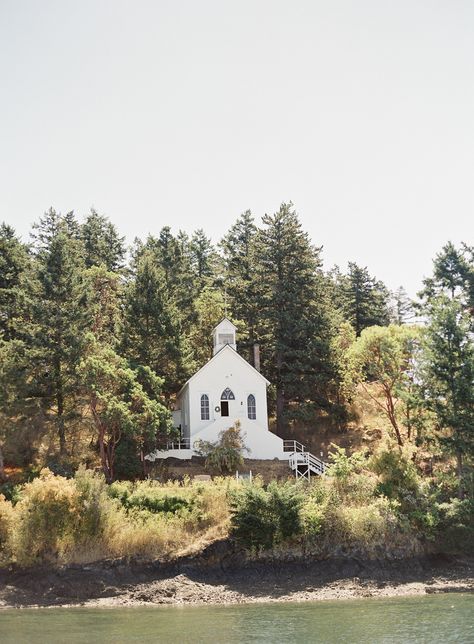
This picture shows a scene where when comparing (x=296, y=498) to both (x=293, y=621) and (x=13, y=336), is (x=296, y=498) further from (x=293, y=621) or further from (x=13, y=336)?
(x=13, y=336)

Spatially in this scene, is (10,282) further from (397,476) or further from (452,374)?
(452,374)

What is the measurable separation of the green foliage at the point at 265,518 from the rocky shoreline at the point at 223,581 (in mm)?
995

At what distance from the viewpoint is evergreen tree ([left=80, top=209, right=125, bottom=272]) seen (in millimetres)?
61906

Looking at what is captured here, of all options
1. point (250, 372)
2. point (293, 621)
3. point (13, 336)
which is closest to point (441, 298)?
point (250, 372)

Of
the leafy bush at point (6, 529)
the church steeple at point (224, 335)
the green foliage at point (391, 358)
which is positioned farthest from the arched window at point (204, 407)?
the leafy bush at point (6, 529)

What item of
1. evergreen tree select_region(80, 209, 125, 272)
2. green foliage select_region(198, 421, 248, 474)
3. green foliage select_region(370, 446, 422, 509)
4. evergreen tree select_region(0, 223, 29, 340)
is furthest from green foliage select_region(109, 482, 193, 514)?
evergreen tree select_region(80, 209, 125, 272)

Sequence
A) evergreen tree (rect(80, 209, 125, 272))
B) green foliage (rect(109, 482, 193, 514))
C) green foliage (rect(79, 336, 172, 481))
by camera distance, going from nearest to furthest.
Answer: green foliage (rect(109, 482, 193, 514)) < green foliage (rect(79, 336, 172, 481)) < evergreen tree (rect(80, 209, 125, 272))

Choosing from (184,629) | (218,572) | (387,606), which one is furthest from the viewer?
(218,572)

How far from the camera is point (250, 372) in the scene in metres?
42.1

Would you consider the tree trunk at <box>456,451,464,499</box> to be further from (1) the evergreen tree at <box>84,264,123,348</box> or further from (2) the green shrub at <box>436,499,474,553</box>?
(1) the evergreen tree at <box>84,264,123,348</box>

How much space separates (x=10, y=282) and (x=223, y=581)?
92.4ft

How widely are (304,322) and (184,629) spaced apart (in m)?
27.6

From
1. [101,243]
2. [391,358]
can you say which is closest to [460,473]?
[391,358]

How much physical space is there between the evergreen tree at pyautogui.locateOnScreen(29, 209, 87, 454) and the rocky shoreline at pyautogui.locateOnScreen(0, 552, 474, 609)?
1044 centimetres
